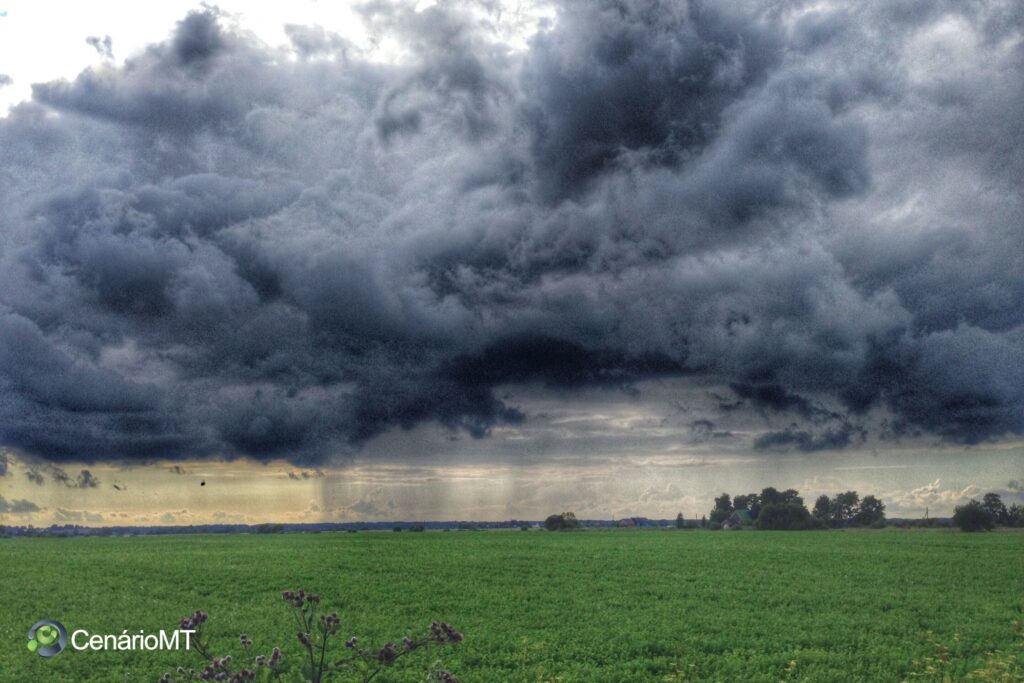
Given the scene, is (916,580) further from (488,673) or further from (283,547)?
(283,547)

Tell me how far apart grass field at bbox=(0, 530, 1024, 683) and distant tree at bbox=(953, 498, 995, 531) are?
Result: 16397 mm

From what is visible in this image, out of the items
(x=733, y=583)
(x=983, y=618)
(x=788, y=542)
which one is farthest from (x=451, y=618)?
(x=788, y=542)

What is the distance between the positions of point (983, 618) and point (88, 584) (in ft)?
85.7

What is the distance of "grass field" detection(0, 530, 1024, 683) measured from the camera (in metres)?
14.8

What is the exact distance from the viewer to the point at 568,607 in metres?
19.9

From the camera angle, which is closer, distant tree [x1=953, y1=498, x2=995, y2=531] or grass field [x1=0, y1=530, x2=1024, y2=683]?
grass field [x1=0, y1=530, x2=1024, y2=683]

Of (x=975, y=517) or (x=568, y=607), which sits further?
(x=975, y=517)

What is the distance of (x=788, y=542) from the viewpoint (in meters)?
45.0

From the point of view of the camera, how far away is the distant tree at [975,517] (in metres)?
49.6

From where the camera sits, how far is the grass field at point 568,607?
48.4 ft

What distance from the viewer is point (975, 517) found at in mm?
49812

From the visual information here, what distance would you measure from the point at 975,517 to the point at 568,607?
42.2 m

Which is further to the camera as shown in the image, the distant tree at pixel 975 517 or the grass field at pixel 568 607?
the distant tree at pixel 975 517

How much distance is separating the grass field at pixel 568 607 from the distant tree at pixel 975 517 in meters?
16.4
